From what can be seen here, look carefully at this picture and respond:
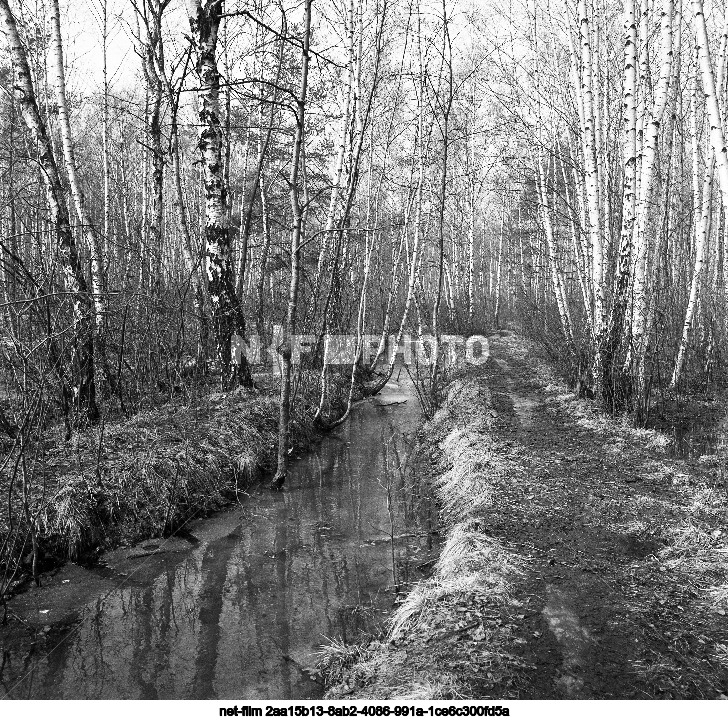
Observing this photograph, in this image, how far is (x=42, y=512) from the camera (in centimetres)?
438

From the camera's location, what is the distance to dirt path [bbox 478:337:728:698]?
2.67 meters

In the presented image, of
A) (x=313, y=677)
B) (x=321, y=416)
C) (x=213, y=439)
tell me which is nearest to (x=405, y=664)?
(x=313, y=677)

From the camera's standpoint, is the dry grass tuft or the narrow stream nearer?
the narrow stream

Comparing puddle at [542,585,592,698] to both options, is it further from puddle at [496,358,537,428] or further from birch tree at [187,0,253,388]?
birch tree at [187,0,253,388]

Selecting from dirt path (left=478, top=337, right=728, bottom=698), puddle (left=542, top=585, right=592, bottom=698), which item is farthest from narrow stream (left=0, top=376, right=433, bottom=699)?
puddle (left=542, top=585, right=592, bottom=698)

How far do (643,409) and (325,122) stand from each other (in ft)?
38.2

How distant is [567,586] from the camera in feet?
11.5

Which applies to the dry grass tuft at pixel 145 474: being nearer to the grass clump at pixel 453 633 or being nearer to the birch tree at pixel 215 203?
the birch tree at pixel 215 203

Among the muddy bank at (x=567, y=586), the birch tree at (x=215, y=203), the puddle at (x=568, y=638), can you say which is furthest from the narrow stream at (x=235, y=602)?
the birch tree at (x=215, y=203)

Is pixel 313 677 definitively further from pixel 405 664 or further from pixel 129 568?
pixel 129 568

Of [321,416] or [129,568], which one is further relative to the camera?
[321,416]

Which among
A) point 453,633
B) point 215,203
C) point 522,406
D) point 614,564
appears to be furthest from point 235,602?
point 522,406

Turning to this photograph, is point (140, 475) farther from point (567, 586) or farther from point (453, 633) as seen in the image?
point (567, 586)

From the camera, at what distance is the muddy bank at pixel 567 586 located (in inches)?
105
